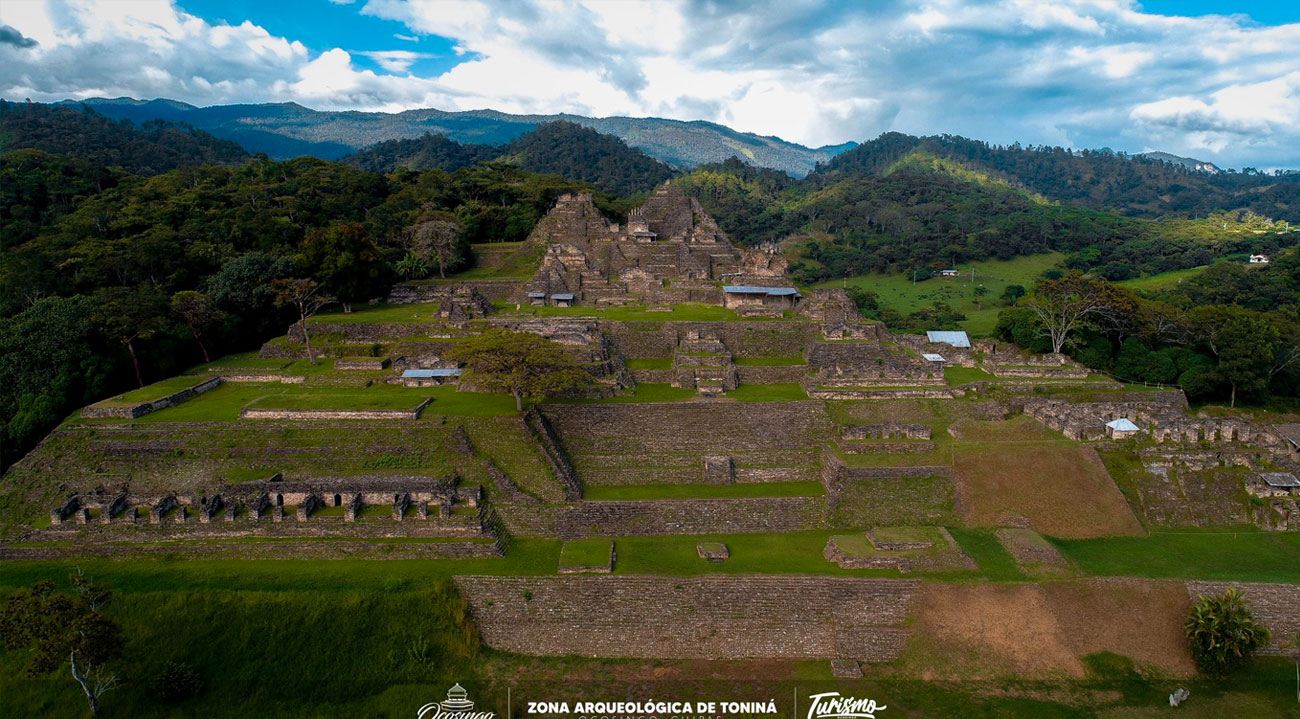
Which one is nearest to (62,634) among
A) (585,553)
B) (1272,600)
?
(585,553)

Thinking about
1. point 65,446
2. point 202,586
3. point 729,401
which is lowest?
point 202,586

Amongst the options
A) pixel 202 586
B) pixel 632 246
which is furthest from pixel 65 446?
pixel 632 246

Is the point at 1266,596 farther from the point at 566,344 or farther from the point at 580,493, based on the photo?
the point at 566,344

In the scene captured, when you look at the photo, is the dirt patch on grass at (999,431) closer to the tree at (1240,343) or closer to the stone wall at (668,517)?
the stone wall at (668,517)

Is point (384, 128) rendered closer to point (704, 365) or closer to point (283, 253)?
point (283, 253)

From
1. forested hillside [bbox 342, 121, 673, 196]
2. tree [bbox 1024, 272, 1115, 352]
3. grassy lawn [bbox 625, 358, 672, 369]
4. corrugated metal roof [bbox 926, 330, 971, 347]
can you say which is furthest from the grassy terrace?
forested hillside [bbox 342, 121, 673, 196]

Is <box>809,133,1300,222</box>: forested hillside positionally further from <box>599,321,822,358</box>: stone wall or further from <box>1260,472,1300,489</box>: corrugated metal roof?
<box>1260,472,1300,489</box>: corrugated metal roof
